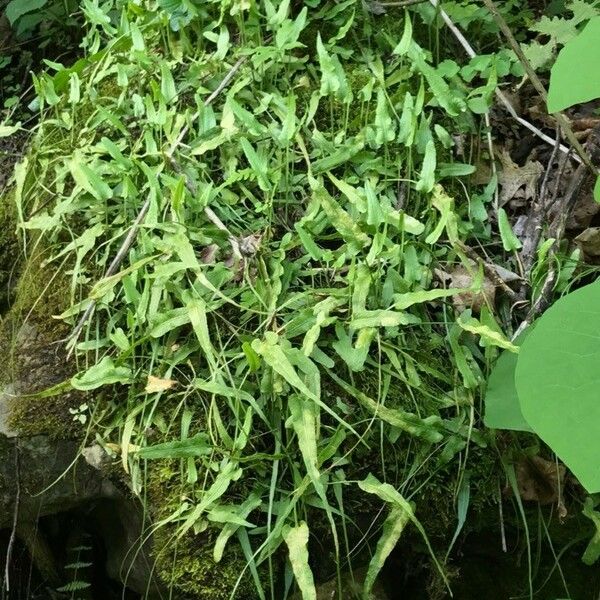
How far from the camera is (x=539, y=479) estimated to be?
1637 mm

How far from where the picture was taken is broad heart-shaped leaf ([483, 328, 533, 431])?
1458 millimetres

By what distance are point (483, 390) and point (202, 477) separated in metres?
0.62

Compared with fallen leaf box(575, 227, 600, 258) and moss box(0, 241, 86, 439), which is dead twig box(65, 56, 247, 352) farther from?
fallen leaf box(575, 227, 600, 258)

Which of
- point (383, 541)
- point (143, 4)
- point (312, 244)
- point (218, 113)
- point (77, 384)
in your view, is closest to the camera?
point (383, 541)

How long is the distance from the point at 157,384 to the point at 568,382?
2.72ft

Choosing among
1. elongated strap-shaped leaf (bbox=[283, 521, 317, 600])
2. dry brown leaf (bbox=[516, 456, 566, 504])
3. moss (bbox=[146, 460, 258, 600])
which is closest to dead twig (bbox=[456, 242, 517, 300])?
dry brown leaf (bbox=[516, 456, 566, 504])

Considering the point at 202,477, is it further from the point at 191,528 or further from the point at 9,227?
the point at 9,227

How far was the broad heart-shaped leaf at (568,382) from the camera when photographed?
1.15 m

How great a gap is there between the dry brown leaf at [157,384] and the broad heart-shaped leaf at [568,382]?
0.73 m

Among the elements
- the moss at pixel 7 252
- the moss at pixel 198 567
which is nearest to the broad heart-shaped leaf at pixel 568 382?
the moss at pixel 198 567

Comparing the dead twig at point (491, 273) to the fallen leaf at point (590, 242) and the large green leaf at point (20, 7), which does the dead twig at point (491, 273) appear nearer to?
the fallen leaf at point (590, 242)

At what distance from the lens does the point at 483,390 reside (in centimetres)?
161

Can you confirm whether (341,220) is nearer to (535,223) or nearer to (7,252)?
(535,223)

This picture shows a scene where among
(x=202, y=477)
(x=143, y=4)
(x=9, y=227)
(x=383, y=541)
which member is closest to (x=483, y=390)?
(x=383, y=541)
